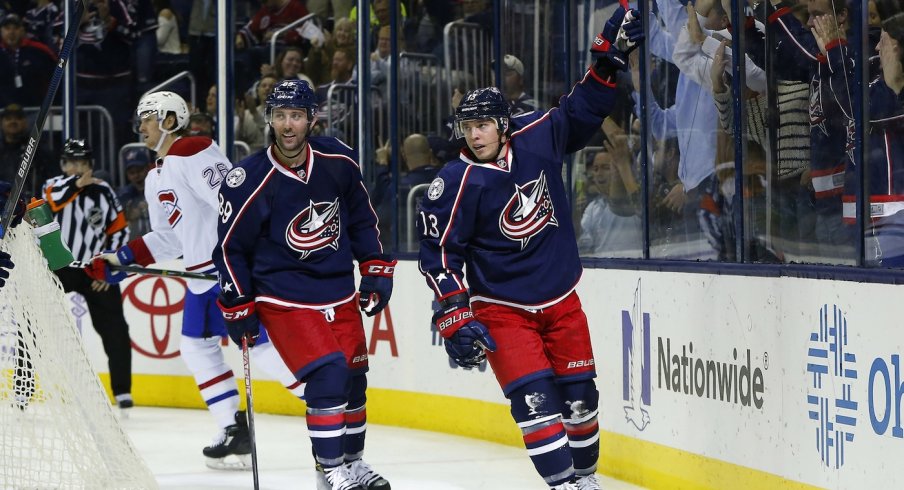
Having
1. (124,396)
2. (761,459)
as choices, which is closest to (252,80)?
(124,396)

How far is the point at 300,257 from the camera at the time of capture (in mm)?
4680

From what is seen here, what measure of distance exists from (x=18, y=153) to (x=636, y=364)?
4770 millimetres

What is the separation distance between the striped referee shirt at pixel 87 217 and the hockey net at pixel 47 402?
3.02 m

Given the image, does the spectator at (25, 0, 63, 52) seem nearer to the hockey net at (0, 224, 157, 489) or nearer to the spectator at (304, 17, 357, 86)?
the spectator at (304, 17, 357, 86)

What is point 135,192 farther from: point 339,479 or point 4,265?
point 4,265

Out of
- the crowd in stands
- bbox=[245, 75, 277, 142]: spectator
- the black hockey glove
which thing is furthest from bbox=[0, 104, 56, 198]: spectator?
the black hockey glove

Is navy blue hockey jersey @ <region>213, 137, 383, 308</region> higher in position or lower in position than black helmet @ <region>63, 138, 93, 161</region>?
lower

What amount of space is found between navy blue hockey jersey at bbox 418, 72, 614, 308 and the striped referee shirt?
367 cm

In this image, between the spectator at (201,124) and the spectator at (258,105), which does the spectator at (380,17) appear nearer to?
the spectator at (258,105)

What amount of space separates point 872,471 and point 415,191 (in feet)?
13.0

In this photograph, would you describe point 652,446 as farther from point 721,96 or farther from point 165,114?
point 165,114

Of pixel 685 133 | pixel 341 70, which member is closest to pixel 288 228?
pixel 685 133

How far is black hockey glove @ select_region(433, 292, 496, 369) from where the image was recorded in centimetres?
429

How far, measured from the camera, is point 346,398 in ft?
15.3
